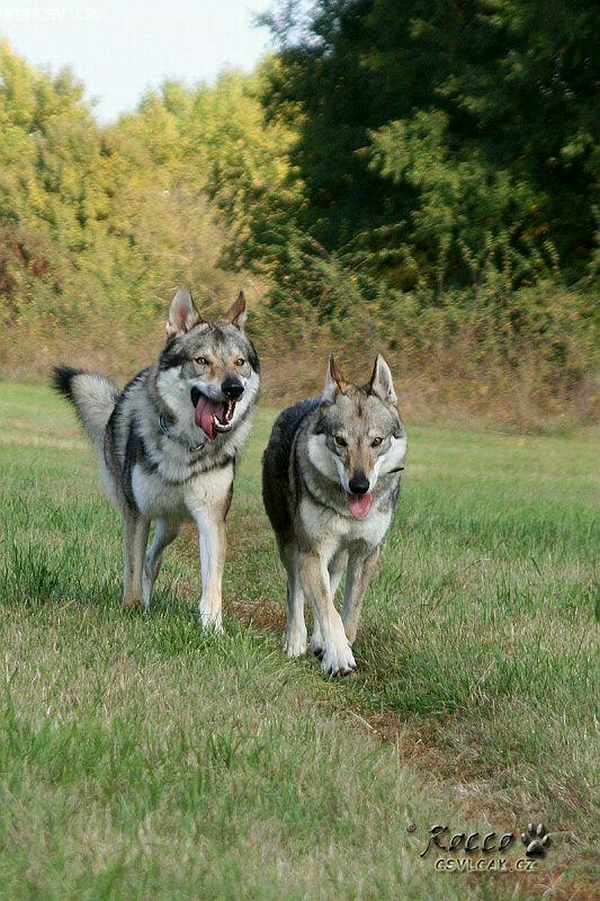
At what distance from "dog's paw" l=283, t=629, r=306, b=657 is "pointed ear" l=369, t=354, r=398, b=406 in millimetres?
1386

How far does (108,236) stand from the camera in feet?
165

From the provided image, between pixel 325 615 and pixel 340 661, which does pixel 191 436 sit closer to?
pixel 325 615

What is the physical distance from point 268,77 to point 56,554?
84.8 ft

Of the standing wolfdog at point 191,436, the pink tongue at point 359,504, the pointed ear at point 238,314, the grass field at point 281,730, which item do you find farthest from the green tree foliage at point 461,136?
the pink tongue at point 359,504

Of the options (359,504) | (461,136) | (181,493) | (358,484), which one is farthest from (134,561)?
(461,136)

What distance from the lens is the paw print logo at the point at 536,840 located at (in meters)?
4.03

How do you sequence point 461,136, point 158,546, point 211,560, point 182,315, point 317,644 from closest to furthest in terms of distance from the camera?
point 317,644, point 211,560, point 182,315, point 158,546, point 461,136

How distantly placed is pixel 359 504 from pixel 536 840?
2763 mm

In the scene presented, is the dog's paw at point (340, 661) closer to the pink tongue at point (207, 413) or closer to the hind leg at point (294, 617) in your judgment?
the hind leg at point (294, 617)

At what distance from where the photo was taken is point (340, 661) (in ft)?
21.1

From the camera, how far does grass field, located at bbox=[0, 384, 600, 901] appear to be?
11.6 ft

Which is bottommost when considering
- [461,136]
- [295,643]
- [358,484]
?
[295,643]

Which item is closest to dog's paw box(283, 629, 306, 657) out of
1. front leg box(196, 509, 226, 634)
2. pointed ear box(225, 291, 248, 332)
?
front leg box(196, 509, 226, 634)

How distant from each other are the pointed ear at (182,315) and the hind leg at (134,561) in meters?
1.13
